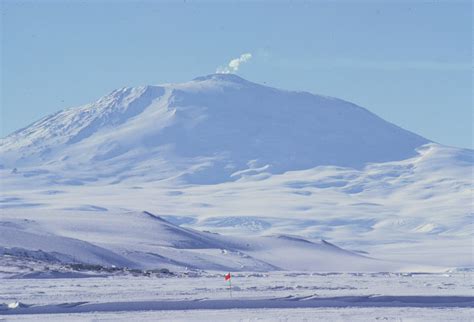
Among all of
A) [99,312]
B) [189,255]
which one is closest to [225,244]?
[189,255]

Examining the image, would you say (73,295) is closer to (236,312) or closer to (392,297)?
(236,312)

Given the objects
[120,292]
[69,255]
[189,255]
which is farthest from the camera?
[189,255]

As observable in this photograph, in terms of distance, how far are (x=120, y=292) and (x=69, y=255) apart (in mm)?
32345

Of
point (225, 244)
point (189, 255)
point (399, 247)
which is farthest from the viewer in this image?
point (399, 247)

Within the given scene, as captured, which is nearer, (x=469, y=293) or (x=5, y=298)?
(x=5, y=298)

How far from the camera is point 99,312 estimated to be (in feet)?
102

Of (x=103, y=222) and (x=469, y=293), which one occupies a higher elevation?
(x=103, y=222)

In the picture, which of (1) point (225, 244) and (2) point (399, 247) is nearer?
(1) point (225, 244)

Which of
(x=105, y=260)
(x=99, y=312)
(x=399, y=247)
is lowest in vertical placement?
(x=99, y=312)

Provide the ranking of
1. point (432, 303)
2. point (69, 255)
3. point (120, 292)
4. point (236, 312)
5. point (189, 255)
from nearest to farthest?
1. point (236, 312)
2. point (432, 303)
3. point (120, 292)
4. point (69, 255)
5. point (189, 255)

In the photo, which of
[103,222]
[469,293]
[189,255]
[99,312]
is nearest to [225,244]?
[103,222]

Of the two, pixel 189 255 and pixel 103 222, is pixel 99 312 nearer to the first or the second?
pixel 189 255

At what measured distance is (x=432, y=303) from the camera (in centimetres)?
3491

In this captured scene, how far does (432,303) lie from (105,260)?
38.4m
